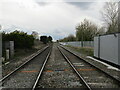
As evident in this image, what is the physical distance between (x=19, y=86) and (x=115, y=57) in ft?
24.4

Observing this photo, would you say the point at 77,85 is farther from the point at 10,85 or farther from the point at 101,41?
the point at 101,41

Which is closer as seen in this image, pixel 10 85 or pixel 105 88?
pixel 105 88

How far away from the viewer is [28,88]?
18.0 ft

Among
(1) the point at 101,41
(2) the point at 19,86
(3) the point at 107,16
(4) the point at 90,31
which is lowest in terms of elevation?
(2) the point at 19,86

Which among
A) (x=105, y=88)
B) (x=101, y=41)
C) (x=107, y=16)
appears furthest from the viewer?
(x=107, y=16)

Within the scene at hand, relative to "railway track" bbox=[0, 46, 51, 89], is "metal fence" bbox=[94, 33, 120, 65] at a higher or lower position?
higher

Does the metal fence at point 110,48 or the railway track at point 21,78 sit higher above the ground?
the metal fence at point 110,48

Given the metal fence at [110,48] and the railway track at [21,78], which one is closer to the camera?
the railway track at [21,78]

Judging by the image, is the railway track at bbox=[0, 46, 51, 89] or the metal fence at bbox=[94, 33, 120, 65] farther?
the metal fence at bbox=[94, 33, 120, 65]

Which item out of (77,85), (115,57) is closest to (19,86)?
(77,85)

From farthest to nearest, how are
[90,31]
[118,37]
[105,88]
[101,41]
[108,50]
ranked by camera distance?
[90,31] < [101,41] < [108,50] < [118,37] < [105,88]

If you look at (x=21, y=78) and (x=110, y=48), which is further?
(x=110, y=48)

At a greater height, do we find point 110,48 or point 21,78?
point 110,48

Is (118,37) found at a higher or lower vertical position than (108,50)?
higher
